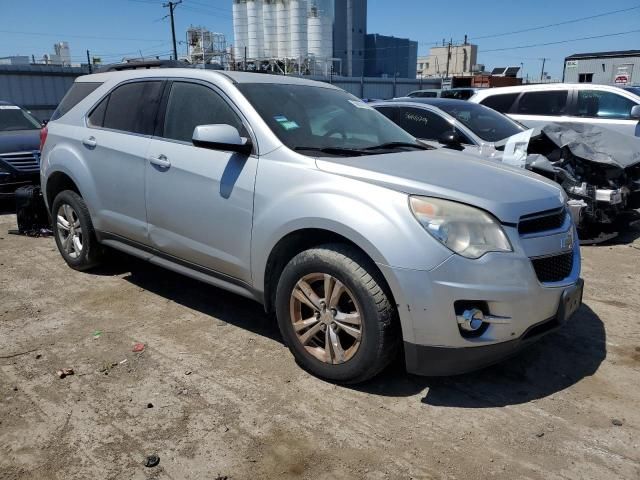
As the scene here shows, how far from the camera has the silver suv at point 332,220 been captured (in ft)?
9.18

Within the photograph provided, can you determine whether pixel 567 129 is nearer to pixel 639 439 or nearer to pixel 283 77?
pixel 283 77

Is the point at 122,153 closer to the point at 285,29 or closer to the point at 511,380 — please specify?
the point at 511,380

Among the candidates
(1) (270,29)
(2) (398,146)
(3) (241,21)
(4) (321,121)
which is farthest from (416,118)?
(3) (241,21)

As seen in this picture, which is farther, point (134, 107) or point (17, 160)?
point (17, 160)

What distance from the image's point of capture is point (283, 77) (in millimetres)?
4387

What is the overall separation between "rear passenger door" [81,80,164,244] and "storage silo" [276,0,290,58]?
5113 centimetres

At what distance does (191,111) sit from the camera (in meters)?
4.00

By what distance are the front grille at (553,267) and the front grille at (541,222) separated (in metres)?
0.17

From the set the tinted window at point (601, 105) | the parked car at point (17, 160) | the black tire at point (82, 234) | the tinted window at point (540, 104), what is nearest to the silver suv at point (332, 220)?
the black tire at point (82, 234)

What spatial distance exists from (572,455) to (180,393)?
6.86 feet

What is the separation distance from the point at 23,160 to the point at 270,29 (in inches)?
1980

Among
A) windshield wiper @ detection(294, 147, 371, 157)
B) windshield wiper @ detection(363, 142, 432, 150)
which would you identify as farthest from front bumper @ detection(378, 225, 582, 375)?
windshield wiper @ detection(363, 142, 432, 150)

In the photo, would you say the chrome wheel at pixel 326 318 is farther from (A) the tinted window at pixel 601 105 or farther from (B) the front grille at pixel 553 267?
(A) the tinted window at pixel 601 105

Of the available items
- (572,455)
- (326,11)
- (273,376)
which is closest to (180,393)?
(273,376)
